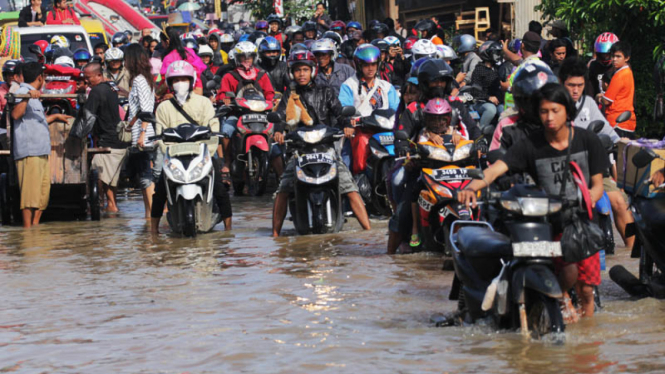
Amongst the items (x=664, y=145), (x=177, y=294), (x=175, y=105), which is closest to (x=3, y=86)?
(x=175, y=105)

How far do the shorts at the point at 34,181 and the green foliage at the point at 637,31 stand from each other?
699cm

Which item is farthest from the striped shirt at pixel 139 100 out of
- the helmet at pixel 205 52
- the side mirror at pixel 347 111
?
the helmet at pixel 205 52

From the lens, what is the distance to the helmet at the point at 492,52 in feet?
54.1

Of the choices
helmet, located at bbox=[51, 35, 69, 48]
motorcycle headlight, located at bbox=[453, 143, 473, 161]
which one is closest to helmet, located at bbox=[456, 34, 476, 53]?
helmet, located at bbox=[51, 35, 69, 48]

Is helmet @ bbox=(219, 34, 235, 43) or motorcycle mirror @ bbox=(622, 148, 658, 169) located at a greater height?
helmet @ bbox=(219, 34, 235, 43)

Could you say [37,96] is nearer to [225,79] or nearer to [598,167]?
[225,79]

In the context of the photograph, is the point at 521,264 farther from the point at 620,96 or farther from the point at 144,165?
the point at 144,165

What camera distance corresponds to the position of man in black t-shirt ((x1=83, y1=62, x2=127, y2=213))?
15.3 metres

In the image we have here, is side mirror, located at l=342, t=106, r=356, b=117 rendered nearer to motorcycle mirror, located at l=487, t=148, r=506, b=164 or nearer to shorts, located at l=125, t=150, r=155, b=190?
shorts, located at l=125, t=150, r=155, b=190

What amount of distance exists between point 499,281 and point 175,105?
722 centimetres

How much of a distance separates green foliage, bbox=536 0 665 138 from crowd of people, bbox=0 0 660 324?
15.8 inches

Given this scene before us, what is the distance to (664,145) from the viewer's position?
802cm

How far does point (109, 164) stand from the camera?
15.7 metres

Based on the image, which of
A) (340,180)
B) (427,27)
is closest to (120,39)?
(427,27)
